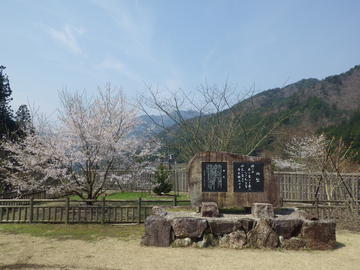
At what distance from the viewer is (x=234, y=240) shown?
6887 millimetres

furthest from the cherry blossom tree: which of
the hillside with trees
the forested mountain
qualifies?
the forested mountain

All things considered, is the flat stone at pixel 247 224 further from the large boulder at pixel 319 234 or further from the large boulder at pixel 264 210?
the large boulder at pixel 319 234

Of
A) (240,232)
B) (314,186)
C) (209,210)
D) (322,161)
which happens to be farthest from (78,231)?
(314,186)

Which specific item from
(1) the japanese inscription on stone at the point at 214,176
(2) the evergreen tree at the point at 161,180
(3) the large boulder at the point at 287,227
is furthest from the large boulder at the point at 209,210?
(2) the evergreen tree at the point at 161,180

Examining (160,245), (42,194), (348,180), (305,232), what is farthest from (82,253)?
(348,180)

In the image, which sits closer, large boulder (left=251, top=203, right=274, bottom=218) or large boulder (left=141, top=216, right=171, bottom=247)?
large boulder (left=141, top=216, right=171, bottom=247)

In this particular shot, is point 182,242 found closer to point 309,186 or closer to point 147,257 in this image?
point 147,257

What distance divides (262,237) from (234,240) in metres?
0.68

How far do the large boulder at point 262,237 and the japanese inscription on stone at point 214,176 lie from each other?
146 cm

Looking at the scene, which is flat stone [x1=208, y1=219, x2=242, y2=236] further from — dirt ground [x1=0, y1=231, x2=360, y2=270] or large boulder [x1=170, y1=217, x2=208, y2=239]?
dirt ground [x1=0, y1=231, x2=360, y2=270]

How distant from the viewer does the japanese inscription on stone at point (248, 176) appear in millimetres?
8008

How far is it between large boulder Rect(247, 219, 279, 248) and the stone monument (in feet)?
3.52

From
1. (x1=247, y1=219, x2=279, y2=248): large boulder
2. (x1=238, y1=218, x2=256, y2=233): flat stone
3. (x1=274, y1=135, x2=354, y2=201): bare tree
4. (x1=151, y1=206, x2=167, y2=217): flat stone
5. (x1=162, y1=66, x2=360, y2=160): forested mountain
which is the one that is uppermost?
(x1=162, y1=66, x2=360, y2=160): forested mountain

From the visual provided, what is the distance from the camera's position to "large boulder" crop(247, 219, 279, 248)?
6.80 meters
